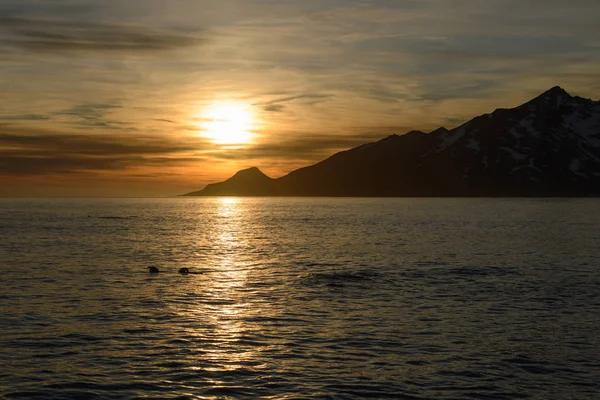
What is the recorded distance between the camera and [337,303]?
43.6 meters

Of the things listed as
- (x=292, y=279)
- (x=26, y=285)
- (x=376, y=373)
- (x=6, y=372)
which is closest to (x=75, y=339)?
(x=6, y=372)

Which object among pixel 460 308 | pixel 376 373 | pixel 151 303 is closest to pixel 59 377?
pixel 376 373

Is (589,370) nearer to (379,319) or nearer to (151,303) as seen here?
(379,319)

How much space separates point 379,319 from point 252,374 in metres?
13.4

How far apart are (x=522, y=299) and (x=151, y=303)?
2667 centimetres

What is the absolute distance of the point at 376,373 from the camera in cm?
2650

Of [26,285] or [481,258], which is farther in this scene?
[481,258]

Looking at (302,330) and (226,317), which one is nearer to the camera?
(302,330)

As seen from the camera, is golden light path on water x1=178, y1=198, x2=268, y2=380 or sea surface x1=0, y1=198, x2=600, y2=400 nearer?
sea surface x1=0, y1=198, x2=600, y2=400

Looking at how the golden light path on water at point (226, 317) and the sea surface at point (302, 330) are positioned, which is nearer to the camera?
the sea surface at point (302, 330)

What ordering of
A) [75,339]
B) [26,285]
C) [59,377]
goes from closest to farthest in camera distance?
[59,377]
[75,339]
[26,285]

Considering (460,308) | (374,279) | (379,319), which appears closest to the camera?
(379,319)

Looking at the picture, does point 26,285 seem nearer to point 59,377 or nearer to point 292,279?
point 292,279

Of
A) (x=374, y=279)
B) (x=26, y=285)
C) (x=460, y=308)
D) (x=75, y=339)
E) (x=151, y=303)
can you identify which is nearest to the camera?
(x=75, y=339)
